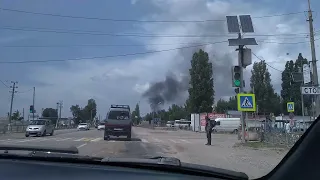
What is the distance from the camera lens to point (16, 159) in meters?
2.44

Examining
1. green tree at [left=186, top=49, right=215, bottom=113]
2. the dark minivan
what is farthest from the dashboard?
green tree at [left=186, top=49, right=215, bottom=113]

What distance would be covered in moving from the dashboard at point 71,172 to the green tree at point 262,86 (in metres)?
78.8

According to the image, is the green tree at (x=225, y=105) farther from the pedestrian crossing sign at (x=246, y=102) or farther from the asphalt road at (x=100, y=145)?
the pedestrian crossing sign at (x=246, y=102)

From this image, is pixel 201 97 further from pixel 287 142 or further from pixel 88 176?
pixel 88 176

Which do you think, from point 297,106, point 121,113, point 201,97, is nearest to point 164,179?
point 121,113

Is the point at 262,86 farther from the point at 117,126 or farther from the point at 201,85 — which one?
the point at 117,126

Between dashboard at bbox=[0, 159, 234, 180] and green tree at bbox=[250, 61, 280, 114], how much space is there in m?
78.8

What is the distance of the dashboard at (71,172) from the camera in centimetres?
222

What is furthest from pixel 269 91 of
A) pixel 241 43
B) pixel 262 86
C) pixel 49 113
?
pixel 49 113

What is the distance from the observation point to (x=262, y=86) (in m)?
83.1

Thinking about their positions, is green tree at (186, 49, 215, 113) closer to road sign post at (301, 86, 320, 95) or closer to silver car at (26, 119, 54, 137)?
silver car at (26, 119, 54, 137)

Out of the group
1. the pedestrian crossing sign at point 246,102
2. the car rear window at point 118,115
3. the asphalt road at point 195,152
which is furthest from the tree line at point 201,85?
the pedestrian crossing sign at point 246,102

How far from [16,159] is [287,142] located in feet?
71.2

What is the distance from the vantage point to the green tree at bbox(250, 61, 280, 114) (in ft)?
265
